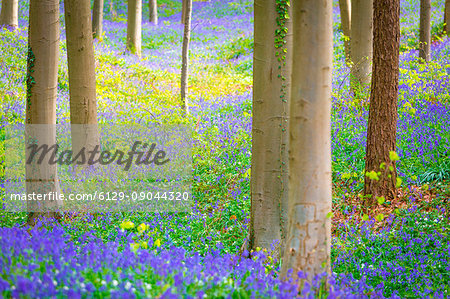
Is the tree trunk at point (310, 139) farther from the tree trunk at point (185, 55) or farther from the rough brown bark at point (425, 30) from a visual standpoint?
the rough brown bark at point (425, 30)

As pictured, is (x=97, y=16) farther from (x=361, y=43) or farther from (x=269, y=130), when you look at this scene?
(x=269, y=130)

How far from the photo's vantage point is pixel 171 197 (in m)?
7.05

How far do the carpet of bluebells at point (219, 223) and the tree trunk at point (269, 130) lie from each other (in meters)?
0.45

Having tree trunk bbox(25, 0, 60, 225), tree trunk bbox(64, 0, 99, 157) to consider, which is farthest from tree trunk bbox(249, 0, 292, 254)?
tree trunk bbox(64, 0, 99, 157)

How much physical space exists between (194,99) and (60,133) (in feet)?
17.4

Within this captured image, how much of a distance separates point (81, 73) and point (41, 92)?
1482 mm

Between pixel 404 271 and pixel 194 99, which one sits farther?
pixel 194 99

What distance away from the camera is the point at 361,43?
10.2m

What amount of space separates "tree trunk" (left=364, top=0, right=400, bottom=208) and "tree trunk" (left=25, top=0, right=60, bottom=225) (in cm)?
472

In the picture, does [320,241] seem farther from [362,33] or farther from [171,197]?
[362,33]

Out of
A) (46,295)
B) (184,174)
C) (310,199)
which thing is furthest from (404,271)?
(184,174)

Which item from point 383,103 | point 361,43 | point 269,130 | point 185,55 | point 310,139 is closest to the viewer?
point 310,139

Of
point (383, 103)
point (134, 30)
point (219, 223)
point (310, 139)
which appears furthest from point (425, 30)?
point (134, 30)

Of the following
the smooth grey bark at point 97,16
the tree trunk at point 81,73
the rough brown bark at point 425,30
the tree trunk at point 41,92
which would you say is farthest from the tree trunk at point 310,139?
the smooth grey bark at point 97,16
